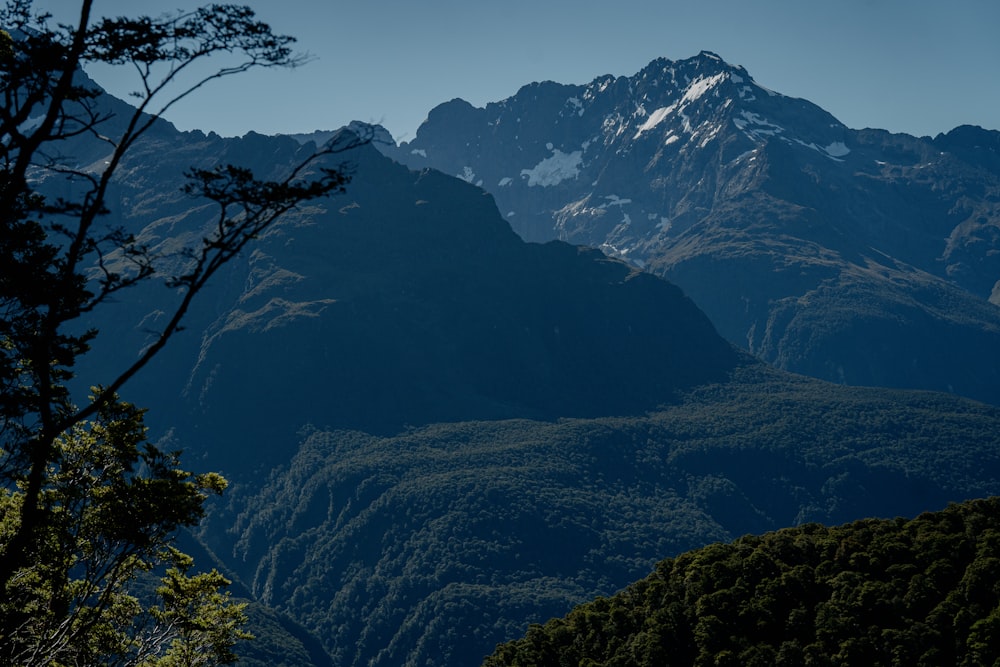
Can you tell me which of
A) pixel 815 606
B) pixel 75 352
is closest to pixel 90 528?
pixel 75 352

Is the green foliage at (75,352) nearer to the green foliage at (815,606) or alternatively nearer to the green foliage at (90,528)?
the green foliage at (90,528)

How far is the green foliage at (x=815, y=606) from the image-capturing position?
64.4 metres

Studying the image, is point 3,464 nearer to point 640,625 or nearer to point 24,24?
point 24,24

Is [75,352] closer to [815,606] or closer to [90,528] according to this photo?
[90,528]

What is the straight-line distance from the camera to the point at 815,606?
2891 inches

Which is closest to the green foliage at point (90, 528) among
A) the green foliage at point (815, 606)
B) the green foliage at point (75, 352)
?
the green foliage at point (75, 352)

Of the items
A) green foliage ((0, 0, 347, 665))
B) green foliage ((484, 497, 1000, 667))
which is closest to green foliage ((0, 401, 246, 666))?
green foliage ((0, 0, 347, 665))

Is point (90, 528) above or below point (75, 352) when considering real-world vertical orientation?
below

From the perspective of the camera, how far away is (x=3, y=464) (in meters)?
25.6

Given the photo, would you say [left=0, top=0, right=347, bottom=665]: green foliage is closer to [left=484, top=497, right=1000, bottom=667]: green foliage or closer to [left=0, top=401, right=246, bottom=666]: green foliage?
Result: [left=0, top=401, right=246, bottom=666]: green foliage

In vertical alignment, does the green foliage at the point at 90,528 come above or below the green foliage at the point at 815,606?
above

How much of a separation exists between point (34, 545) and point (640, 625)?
64.5 m

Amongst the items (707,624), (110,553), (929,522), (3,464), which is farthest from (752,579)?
(3,464)

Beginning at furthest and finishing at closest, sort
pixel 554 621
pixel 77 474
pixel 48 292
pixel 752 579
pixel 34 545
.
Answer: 1. pixel 554 621
2. pixel 752 579
3. pixel 77 474
4. pixel 34 545
5. pixel 48 292
